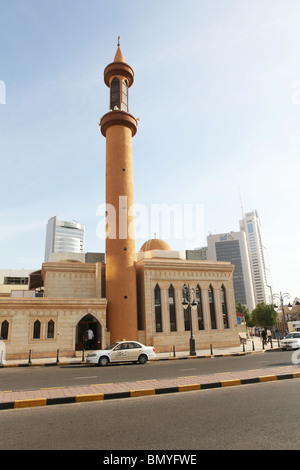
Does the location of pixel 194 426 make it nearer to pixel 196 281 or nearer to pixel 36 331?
pixel 36 331

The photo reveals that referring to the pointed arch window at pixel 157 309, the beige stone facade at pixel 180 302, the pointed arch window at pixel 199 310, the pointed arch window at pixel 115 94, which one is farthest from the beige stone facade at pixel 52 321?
the pointed arch window at pixel 115 94

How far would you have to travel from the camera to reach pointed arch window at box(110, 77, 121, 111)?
3381cm

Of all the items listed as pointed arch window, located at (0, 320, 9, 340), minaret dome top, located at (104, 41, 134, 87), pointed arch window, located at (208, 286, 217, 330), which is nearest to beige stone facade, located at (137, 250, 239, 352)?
pointed arch window, located at (208, 286, 217, 330)

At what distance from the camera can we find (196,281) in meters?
32.4

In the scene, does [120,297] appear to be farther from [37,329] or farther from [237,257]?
[237,257]

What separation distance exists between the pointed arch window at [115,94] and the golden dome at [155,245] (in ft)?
48.7

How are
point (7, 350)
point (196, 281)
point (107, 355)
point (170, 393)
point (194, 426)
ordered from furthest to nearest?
point (196, 281)
point (7, 350)
point (107, 355)
point (170, 393)
point (194, 426)

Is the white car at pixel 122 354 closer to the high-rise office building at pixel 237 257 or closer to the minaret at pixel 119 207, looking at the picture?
the minaret at pixel 119 207

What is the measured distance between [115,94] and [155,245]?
16764mm

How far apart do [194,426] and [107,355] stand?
13402 millimetres

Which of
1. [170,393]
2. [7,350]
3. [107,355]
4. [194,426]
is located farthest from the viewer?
[7,350]

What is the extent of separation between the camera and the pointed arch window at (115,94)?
111ft

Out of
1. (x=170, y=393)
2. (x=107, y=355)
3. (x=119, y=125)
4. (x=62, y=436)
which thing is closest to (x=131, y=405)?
(x=170, y=393)

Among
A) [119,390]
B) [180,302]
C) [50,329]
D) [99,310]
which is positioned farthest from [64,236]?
[119,390]
